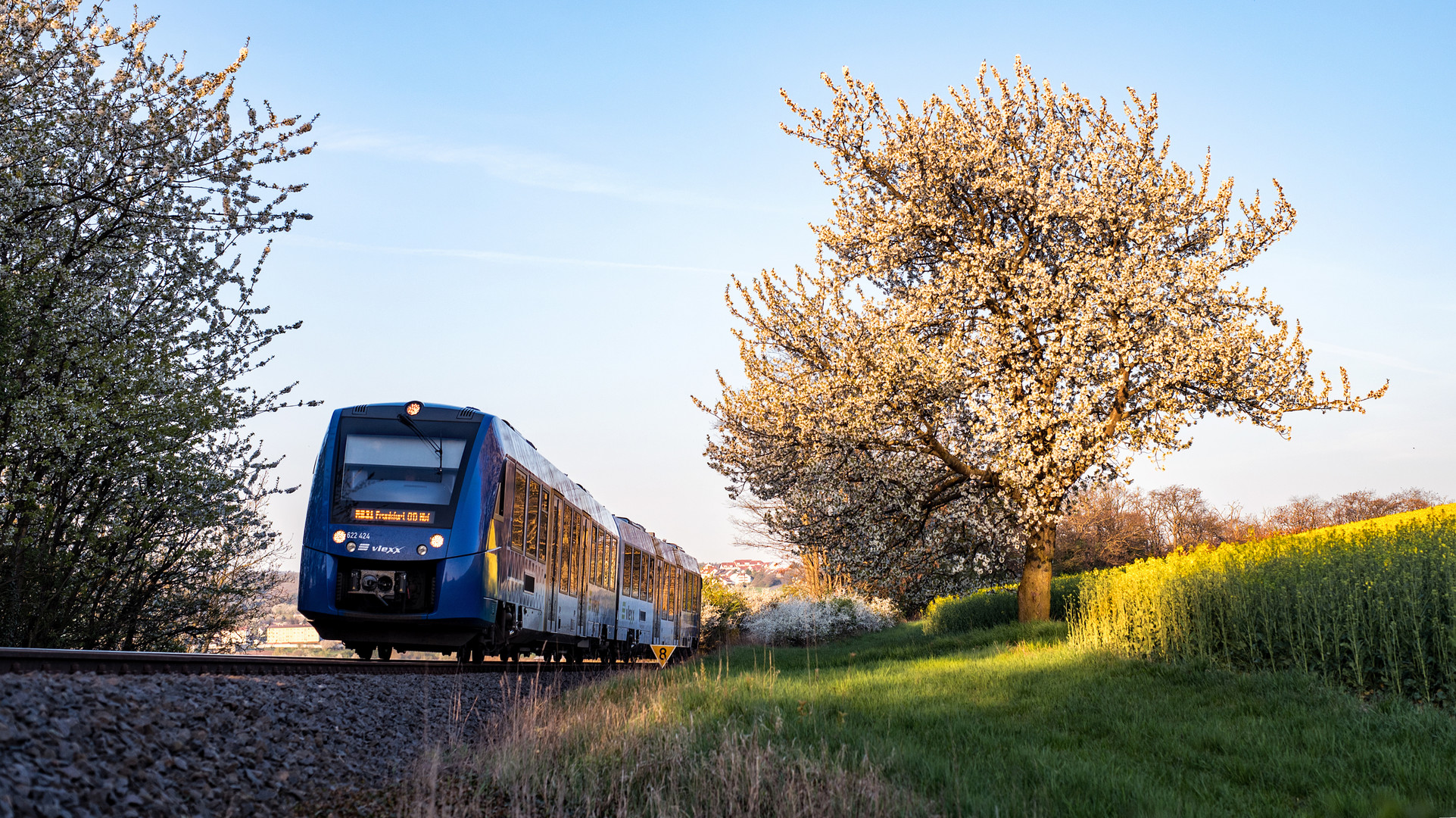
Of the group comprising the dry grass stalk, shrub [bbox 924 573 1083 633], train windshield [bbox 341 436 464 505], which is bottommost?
the dry grass stalk

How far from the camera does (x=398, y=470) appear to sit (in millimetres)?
11492

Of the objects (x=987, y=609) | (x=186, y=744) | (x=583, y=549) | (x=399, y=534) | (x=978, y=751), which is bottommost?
(x=978, y=751)

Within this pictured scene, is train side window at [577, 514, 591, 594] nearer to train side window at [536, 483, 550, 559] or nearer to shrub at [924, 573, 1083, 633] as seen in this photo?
train side window at [536, 483, 550, 559]

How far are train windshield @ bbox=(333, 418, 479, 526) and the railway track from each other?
1.68 metres

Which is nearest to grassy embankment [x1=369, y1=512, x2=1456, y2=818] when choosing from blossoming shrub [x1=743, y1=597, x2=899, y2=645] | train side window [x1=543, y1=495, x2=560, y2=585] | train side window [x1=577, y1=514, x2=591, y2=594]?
train side window [x1=543, y1=495, x2=560, y2=585]

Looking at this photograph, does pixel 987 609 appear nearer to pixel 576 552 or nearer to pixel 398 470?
pixel 576 552

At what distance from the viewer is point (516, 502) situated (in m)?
12.5

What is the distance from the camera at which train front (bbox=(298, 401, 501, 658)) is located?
35.8ft

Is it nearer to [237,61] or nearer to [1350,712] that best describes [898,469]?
[1350,712]

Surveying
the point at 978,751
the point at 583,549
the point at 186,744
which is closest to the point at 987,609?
the point at 583,549

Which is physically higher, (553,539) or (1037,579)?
(553,539)

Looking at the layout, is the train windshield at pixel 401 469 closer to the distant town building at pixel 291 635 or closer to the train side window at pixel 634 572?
the distant town building at pixel 291 635

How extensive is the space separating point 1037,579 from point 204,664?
44.6ft

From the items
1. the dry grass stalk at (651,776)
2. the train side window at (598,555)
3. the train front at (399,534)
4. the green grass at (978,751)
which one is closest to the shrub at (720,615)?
the train side window at (598,555)
